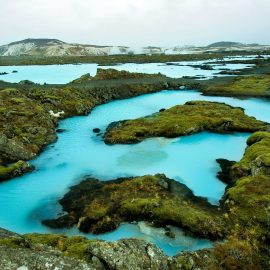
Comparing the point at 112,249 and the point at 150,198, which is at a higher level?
the point at 112,249

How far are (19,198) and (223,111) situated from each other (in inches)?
1678

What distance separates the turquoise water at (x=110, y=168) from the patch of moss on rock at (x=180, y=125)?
1709 mm

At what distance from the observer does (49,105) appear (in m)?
74.8

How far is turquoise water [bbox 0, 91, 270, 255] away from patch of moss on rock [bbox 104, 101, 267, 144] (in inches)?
67.3

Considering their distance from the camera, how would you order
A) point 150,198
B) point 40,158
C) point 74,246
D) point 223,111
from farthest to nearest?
point 223,111, point 40,158, point 150,198, point 74,246

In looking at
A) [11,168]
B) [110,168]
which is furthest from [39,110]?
[110,168]

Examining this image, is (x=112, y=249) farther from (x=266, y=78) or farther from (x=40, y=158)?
(x=266, y=78)

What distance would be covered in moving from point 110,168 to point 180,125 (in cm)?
1852

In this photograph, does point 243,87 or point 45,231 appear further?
point 243,87

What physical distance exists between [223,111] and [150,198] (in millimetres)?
38707

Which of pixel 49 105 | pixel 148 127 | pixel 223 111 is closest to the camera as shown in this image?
pixel 148 127

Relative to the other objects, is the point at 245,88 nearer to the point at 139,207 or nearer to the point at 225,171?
the point at 225,171

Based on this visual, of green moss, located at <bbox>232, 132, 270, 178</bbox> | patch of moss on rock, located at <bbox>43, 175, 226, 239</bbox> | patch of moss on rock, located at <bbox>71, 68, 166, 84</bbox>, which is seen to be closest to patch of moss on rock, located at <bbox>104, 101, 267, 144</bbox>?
green moss, located at <bbox>232, 132, 270, 178</bbox>

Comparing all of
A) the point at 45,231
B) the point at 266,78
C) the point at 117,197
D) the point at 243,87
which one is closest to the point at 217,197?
the point at 117,197
